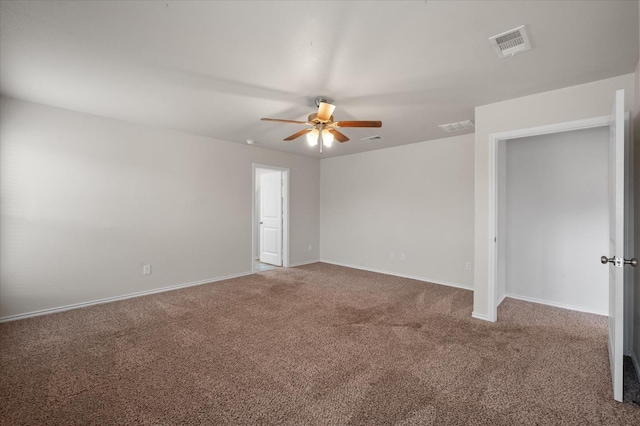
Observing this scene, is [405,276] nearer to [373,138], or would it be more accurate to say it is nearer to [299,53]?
[373,138]

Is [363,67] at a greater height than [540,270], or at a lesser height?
greater

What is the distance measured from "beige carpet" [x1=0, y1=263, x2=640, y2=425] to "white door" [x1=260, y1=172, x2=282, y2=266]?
8.16ft

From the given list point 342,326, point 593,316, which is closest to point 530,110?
point 593,316

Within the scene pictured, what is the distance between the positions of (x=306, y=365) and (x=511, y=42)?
2876 mm

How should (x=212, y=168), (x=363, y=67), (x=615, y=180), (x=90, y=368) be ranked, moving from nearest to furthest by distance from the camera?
1. (x=615, y=180)
2. (x=90, y=368)
3. (x=363, y=67)
4. (x=212, y=168)

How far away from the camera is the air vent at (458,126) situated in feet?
12.8

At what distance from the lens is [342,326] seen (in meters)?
3.06

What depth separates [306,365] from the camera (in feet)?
7.54

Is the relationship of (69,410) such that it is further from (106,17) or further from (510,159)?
(510,159)

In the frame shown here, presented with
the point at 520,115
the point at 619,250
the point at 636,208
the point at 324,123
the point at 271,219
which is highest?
the point at 520,115

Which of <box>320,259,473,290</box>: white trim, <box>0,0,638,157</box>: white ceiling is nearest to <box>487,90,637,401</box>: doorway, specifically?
<box>0,0,638,157</box>: white ceiling

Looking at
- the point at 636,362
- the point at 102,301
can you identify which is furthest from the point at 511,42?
the point at 102,301

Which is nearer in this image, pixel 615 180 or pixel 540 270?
pixel 615 180

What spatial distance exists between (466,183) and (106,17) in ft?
15.4
